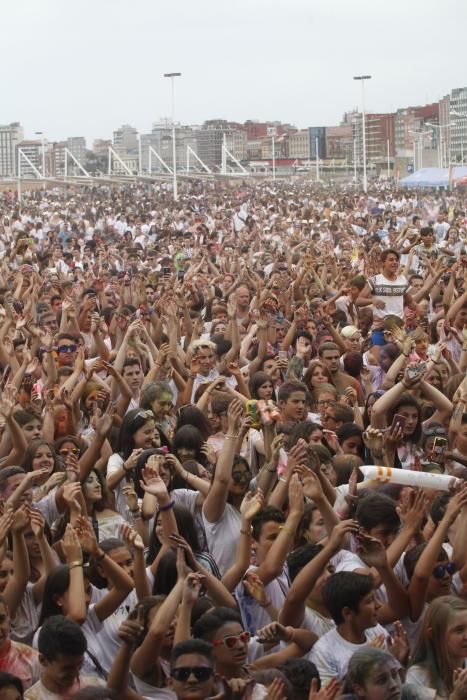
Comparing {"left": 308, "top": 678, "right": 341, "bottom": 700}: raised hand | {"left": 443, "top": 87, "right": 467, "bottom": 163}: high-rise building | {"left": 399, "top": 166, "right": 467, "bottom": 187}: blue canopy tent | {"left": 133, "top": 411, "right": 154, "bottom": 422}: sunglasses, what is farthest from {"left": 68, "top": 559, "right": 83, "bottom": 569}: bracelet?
{"left": 443, "top": 87, "right": 467, "bottom": 163}: high-rise building

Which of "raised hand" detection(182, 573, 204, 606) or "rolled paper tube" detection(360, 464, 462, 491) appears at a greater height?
"rolled paper tube" detection(360, 464, 462, 491)

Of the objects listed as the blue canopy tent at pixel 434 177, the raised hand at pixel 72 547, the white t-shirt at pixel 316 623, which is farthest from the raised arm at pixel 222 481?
the blue canopy tent at pixel 434 177

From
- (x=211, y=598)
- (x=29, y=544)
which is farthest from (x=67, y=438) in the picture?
(x=211, y=598)

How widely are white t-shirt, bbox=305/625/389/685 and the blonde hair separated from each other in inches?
8.4

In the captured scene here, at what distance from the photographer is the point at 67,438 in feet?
24.0

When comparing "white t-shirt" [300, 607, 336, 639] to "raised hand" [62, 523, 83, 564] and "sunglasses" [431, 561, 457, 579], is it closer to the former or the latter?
"sunglasses" [431, 561, 457, 579]

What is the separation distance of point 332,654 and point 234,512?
132 cm

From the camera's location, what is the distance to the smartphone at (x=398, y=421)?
6793 mm

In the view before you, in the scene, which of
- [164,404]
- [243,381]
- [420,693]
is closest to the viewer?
[420,693]

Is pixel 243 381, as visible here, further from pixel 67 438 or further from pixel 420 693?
pixel 420 693

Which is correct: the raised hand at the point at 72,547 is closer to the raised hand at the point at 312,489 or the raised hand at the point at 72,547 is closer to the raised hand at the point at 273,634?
the raised hand at the point at 273,634

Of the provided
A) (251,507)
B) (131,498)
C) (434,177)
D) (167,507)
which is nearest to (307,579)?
(251,507)

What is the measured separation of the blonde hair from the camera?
15.6 ft

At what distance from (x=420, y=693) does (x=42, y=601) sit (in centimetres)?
154
